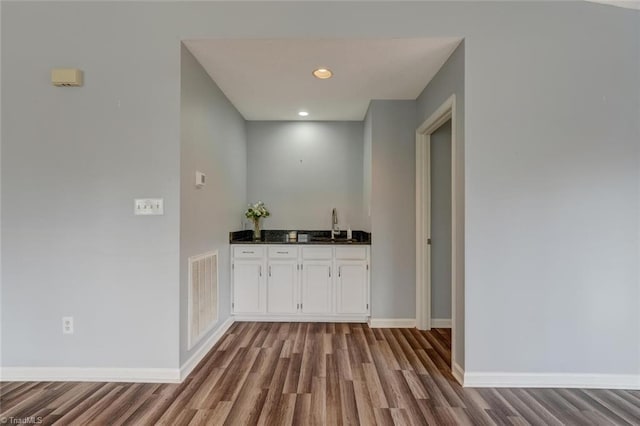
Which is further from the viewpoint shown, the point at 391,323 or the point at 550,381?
the point at 391,323

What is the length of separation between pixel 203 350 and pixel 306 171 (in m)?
2.53

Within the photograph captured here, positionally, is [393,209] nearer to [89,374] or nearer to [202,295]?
[202,295]

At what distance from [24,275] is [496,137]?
11.8ft

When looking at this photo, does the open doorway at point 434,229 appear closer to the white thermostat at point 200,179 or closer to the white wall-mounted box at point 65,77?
the white thermostat at point 200,179

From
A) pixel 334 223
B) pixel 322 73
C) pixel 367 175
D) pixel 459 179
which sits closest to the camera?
pixel 459 179

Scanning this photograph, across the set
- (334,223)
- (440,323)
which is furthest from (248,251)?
(440,323)

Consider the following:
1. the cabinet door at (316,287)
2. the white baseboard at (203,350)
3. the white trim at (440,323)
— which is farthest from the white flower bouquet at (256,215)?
the white trim at (440,323)

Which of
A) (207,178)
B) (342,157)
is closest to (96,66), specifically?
(207,178)

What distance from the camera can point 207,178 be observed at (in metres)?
2.91

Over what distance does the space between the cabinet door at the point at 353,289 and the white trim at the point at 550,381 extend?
1.48 m

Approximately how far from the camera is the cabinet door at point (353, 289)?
3.64 m

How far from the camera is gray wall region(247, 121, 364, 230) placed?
4.35m

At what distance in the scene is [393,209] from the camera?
3520 mm

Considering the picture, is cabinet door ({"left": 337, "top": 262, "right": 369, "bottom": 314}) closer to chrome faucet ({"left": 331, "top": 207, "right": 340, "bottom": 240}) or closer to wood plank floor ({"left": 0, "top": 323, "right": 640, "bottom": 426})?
chrome faucet ({"left": 331, "top": 207, "right": 340, "bottom": 240})
